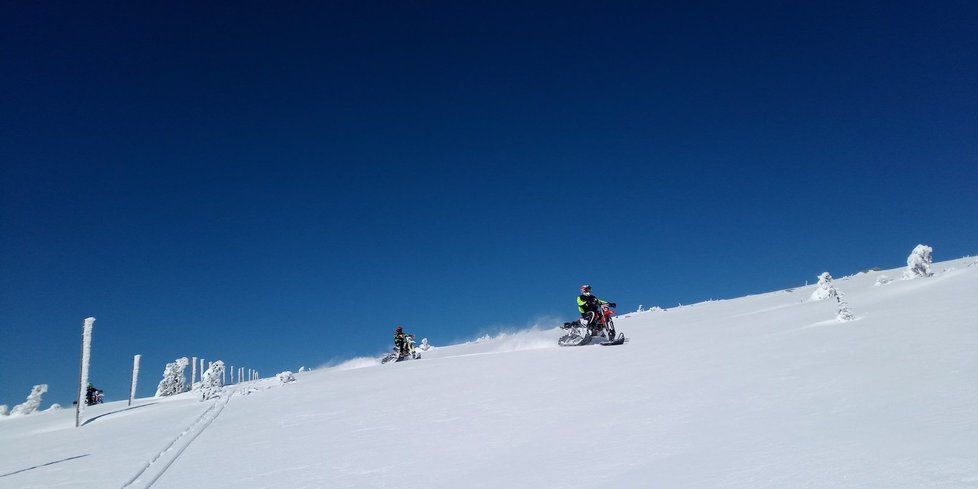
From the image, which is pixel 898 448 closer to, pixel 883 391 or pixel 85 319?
pixel 883 391

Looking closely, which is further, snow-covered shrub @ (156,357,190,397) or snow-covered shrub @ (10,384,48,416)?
snow-covered shrub @ (156,357,190,397)

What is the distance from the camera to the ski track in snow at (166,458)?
23.0 feet

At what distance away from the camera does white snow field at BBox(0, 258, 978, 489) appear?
477 centimetres

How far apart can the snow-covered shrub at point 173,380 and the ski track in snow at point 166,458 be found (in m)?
37.2

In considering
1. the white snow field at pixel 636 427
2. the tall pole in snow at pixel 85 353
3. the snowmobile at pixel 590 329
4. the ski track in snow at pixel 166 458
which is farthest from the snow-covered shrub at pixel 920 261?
the tall pole in snow at pixel 85 353

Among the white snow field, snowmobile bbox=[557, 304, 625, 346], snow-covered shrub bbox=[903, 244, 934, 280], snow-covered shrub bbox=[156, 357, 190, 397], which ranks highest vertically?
snow-covered shrub bbox=[156, 357, 190, 397]

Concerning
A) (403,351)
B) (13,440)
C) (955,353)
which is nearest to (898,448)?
(955,353)

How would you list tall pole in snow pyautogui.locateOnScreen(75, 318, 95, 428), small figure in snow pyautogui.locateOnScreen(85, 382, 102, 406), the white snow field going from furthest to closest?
small figure in snow pyautogui.locateOnScreen(85, 382, 102, 406) < tall pole in snow pyautogui.locateOnScreen(75, 318, 95, 428) < the white snow field

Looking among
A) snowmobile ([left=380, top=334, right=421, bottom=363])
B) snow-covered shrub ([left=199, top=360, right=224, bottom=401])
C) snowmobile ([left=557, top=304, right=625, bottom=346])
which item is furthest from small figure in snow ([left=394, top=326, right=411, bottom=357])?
snow-covered shrub ([left=199, top=360, right=224, bottom=401])

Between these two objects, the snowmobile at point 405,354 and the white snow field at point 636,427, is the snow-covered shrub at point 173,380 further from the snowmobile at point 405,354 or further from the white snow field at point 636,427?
the white snow field at point 636,427

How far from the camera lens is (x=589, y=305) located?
20.2 m

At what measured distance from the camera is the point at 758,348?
1105 cm

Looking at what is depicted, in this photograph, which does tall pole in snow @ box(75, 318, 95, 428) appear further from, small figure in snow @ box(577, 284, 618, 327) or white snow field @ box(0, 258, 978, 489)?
small figure in snow @ box(577, 284, 618, 327)

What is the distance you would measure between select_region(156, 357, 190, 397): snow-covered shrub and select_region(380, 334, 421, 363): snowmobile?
26.9 m
